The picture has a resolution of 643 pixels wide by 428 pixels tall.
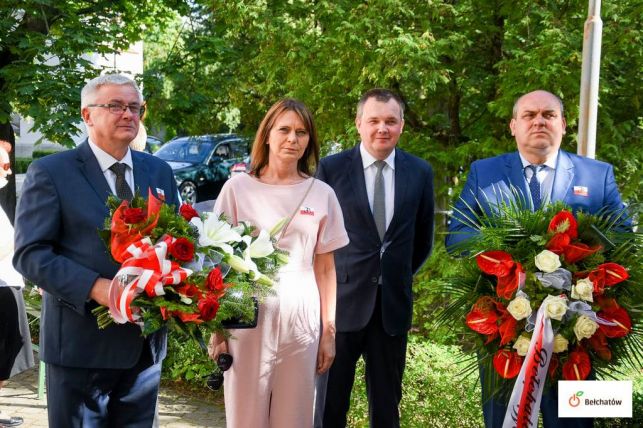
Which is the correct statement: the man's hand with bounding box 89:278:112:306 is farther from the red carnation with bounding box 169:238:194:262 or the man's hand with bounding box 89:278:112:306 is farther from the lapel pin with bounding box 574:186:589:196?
the lapel pin with bounding box 574:186:589:196

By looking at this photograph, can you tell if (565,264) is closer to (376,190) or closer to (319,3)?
(376,190)

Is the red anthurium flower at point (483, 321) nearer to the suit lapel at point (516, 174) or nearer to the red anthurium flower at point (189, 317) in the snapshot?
the suit lapel at point (516, 174)

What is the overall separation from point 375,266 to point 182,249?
1.72 m

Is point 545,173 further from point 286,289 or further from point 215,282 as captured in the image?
point 215,282

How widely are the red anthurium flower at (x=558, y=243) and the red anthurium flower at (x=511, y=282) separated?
6.0 inches

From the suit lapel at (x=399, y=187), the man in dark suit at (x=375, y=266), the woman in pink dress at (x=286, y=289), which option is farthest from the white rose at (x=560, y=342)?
the suit lapel at (x=399, y=187)

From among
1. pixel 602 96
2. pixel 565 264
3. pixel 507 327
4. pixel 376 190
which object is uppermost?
pixel 602 96

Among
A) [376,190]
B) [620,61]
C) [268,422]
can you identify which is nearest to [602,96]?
[620,61]

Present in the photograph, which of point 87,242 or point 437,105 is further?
point 437,105

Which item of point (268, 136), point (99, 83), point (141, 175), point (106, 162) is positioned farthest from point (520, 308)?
point (99, 83)

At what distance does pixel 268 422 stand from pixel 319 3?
4983 mm

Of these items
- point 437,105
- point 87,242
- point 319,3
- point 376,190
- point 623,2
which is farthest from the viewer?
point 437,105

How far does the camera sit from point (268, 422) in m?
3.82

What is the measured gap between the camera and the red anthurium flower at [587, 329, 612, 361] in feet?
11.1
